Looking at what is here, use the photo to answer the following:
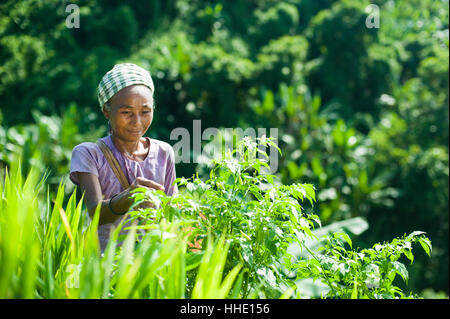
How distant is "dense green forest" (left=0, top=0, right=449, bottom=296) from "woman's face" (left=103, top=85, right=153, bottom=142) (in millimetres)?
4614

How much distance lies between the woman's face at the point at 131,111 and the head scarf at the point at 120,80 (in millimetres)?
19

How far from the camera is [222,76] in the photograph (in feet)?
39.4

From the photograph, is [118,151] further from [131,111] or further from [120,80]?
[120,80]

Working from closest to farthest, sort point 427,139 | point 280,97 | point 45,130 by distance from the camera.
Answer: point 45,130
point 427,139
point 280,97

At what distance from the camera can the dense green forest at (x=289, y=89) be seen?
8.82m

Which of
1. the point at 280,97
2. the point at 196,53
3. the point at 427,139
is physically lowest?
the point at 427,139

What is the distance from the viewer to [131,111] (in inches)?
75.2

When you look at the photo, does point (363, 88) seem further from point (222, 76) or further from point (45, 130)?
point (45, 130)

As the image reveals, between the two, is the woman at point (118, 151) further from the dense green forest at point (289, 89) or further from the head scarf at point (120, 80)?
the dense green forest at point (289, 89)

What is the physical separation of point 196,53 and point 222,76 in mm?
1031

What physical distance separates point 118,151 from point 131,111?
8.1 inches

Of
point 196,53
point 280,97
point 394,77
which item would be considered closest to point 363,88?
point 394,77

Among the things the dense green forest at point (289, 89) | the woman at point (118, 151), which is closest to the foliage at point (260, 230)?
the woman at point (118, 151)
